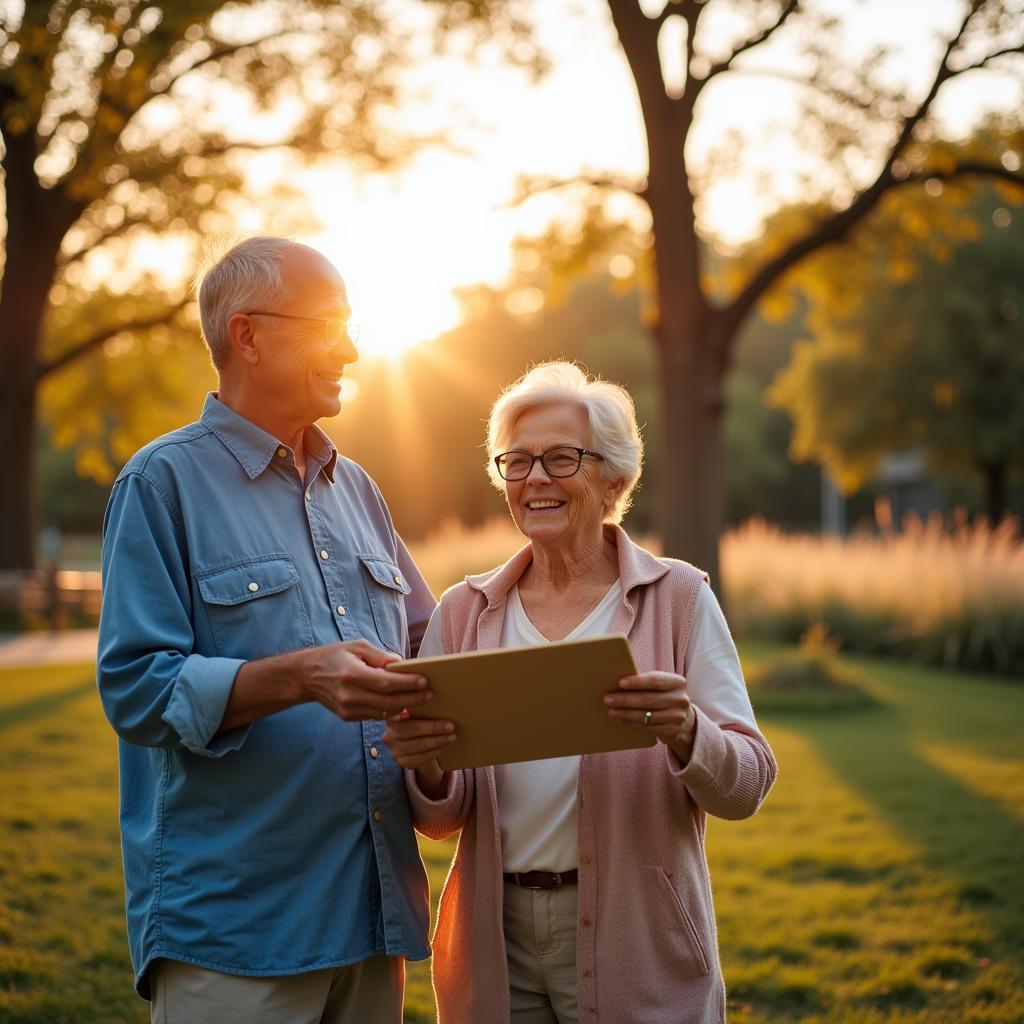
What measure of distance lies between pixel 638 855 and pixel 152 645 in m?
1.18

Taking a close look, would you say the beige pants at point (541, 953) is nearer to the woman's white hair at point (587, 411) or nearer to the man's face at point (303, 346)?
the woman's white hair at point (587, 411)

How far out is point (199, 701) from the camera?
240cm

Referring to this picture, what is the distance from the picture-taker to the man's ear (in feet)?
9.18

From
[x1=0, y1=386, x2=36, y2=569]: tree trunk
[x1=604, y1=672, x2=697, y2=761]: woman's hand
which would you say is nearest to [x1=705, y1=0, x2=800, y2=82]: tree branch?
[x1=604, y1=672, x2=697, y2=761]: woman's hand

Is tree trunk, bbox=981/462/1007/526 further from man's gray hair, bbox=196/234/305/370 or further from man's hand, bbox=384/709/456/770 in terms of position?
man's hand, bbox=384/709/456/770

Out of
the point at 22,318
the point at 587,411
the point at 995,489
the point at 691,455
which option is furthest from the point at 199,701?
the point at 995,489

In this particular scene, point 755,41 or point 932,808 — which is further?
point 755,41

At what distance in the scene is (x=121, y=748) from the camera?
2.78 m

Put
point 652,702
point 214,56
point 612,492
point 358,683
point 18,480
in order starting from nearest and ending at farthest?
point 358,683 < point 652,702 < point 612,492 < point 214,56 < point 18,480

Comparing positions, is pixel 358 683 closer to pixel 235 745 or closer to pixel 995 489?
pixel 235 745

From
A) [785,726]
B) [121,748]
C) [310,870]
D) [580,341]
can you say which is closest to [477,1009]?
[310,870]

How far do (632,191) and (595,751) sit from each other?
36.6 ft

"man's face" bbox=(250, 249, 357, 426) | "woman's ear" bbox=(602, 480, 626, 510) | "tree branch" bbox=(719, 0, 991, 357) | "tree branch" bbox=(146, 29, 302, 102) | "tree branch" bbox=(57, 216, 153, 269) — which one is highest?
"tree branch" bbox=(146, 29, 302, 102)

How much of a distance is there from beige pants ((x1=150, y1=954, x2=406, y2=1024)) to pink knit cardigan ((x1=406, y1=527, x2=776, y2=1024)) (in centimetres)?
31
